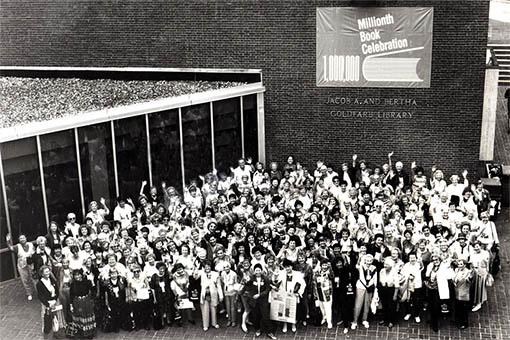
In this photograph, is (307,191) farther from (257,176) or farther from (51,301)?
(51,301)

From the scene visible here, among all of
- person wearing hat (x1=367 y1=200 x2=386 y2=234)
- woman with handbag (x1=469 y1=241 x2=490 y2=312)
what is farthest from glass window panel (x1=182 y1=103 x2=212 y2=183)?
woman with handbag (x1=469 y1=241 x2=490 y2=312)

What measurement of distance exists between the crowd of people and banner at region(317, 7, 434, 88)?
498cm

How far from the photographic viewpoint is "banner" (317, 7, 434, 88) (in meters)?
17.5

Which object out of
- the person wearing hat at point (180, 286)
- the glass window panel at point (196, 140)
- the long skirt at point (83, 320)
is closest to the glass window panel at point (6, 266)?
the long skirt at point (83, 320)

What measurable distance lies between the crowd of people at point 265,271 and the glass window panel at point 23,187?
1.33 meters

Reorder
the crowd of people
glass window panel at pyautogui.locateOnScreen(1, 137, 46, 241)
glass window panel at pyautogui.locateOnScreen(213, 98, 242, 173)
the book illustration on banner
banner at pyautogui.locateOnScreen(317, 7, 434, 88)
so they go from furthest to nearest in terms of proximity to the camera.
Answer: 1. glass window panel at pyautogui.locateOnScreen(213, 98, 242, 173)
2. the book illustration on banner
3. banner at pyautogui.locateOnScreen(317, 7, 434, 88)
4. glass window panel at pyautogui.locateOnScreen(1, 137, 46, 241)
5. the crowd of people

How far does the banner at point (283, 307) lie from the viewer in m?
12.1

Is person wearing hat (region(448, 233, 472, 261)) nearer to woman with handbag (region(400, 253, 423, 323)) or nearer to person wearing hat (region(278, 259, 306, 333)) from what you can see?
woman with handbag (region(400, 253, 423, 323))

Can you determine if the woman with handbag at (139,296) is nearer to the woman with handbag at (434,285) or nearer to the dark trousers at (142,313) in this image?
the dark trousers at (142,313)

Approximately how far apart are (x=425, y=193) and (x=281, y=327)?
472cm

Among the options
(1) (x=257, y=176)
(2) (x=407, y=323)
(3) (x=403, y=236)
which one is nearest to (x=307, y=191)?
(1) (x=257, y=176)

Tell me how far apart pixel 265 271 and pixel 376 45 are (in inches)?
315

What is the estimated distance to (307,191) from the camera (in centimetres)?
1545

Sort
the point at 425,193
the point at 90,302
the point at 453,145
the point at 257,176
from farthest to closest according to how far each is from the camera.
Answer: the point at 453,145
the point at 257,176
the point at 425,193
the point at 90,302
